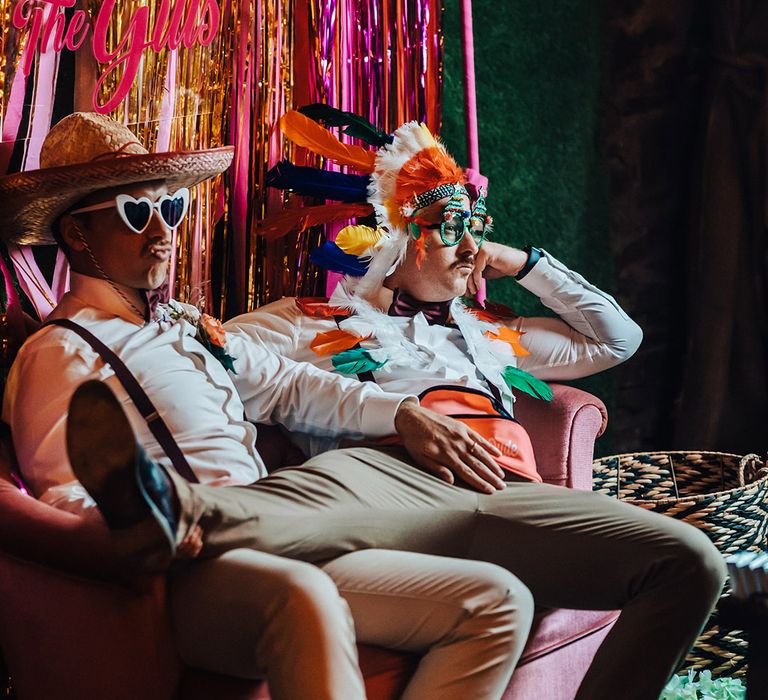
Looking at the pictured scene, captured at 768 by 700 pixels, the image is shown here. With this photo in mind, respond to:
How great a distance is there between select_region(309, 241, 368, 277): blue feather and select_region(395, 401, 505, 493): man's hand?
1.79ft

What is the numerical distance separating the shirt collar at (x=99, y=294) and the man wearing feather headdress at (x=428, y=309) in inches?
14.3

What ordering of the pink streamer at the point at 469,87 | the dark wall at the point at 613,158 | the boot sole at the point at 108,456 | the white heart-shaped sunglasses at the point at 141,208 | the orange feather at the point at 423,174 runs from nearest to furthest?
the boot sole at the point at 108,456 → the white heart-shaped sunglasses at the point at 141,208 → the orange feather at the point at 423,174 → the pink streamer at the point at 469,87 → the dark wall at the point at 613,158

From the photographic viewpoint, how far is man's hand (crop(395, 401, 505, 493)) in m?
1.92

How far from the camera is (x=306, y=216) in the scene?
246cm

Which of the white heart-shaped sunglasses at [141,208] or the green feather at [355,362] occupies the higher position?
the white heart-shaped sunglasses at [141,208]

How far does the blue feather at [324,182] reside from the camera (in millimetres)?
2428

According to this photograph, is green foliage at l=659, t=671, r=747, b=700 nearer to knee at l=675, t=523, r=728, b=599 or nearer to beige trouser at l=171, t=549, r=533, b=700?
knee at l=675, t=523, r=728, b=599

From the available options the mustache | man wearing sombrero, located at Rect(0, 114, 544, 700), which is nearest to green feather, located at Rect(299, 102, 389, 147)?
the mustache

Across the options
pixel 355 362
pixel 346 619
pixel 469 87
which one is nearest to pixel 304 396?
pixel 355 362

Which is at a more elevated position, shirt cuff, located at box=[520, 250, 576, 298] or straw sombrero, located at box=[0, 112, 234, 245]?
straw sombrero, located at box=[0, 112, 234, 245]

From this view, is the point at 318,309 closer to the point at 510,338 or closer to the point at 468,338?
the point at 468,338

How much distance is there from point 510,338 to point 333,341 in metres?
0.48

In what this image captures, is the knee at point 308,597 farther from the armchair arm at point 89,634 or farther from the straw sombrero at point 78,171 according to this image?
the straw sombrero at point 78,171

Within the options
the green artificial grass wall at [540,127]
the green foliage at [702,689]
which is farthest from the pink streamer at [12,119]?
the green foliage at [702,689]
